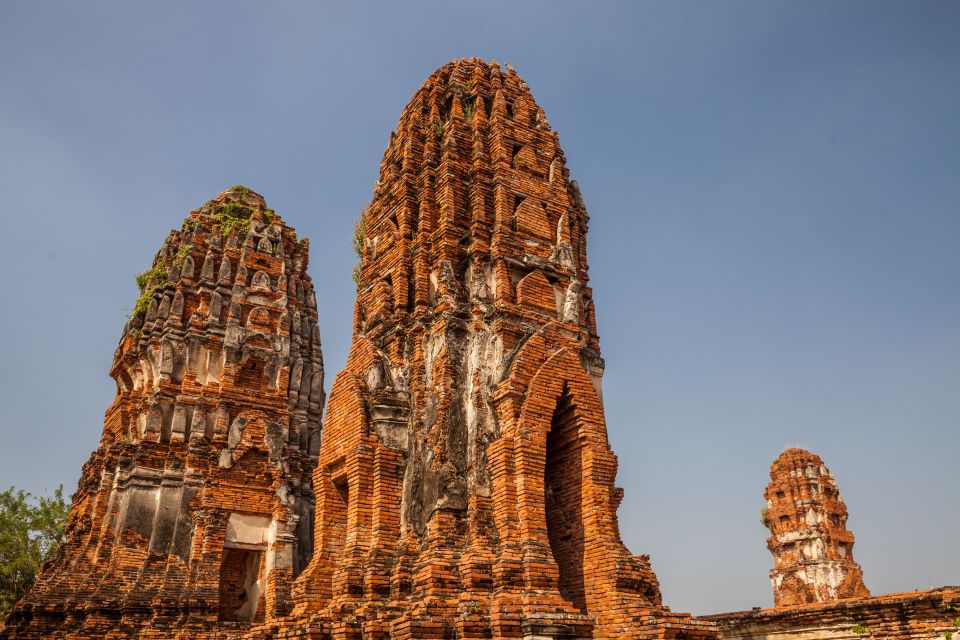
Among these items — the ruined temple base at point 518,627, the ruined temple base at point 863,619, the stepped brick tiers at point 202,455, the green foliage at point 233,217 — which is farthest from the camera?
the green foliage at point 233,217

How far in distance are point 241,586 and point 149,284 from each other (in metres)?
9.37

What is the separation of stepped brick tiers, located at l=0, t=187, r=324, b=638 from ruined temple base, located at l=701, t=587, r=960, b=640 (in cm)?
885

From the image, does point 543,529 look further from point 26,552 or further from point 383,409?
point 26,552

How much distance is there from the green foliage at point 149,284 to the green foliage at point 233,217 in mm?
2029

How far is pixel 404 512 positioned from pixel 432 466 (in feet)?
2.25

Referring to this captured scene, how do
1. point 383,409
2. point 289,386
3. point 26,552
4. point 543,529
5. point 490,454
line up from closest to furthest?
point 543,529
point 490,454
point 383,409
point 289,386
point 26,552

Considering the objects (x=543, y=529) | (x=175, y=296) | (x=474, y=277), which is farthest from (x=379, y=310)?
(x=175, y=296)

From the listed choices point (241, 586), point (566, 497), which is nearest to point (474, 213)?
point (566, 497)

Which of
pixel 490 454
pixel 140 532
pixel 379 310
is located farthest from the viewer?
pixel 140 532

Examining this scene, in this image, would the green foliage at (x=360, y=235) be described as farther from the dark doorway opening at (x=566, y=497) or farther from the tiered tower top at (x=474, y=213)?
the dark doorway opening at (x=566, y=497)

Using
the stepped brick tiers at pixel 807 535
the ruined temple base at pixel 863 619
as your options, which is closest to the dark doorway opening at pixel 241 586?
the ruined temple base at pixel 863 619

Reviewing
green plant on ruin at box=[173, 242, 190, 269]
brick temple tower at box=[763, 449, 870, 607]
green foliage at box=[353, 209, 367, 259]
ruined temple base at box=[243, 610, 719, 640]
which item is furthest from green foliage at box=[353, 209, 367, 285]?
brick temple tower at box=[763, 449, 870, 607]

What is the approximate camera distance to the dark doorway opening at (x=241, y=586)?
1923 cm

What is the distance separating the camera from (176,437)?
20359 millimetres
